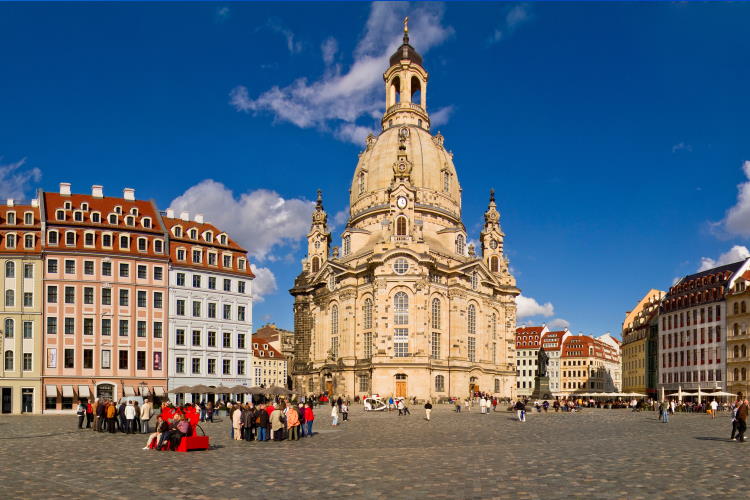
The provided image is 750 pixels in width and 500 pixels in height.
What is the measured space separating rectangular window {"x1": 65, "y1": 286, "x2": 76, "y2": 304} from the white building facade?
27.8 feet

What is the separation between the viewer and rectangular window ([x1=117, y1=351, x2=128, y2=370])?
67238mm

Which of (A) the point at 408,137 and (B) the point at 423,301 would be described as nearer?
(B) the point at 423,301

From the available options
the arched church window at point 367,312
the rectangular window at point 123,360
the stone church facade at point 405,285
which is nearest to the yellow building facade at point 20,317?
the rectangular window at point 123,360

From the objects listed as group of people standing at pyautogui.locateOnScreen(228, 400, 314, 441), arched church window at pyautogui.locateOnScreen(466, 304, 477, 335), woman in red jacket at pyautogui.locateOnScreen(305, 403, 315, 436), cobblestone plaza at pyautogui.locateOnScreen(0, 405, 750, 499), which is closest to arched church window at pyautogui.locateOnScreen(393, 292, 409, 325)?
arched church window at pyautogui.locateOnScreen(466, 304, 477, 335)

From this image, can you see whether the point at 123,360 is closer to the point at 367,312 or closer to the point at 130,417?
the point at 367,312

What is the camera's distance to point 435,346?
90875 millimetres

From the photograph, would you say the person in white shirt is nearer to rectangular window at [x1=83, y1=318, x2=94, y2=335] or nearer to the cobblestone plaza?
the cobblestone plaza

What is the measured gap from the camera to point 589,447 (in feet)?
95.1

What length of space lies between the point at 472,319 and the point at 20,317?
54.3 meters

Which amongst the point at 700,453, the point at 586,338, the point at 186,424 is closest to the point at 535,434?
the point at 700,453

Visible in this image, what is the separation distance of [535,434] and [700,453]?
460 inches

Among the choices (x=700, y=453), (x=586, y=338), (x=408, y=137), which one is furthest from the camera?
(x=586, y=338)

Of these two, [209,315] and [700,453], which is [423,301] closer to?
[209,315]

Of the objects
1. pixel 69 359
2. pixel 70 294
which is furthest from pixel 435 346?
pixel 70 294
